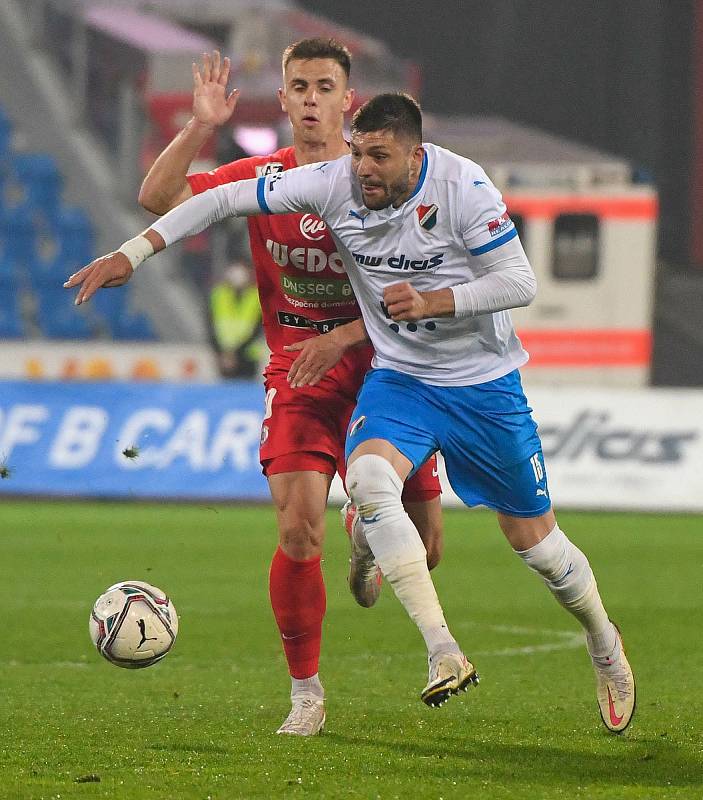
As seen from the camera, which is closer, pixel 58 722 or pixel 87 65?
pixel 58 722

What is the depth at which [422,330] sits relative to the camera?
5.19m

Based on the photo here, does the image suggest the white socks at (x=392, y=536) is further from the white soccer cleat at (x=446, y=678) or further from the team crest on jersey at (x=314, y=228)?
the team crest on jersey at (x=314, y=228)

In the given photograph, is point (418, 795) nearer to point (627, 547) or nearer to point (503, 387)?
point (503, 387)

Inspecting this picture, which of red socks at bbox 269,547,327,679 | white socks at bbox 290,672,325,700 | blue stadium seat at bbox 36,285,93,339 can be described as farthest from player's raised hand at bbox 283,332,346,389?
blue stadium seat at bbox 36,285,93,339

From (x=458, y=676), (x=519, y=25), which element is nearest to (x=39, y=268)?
(x=519, y=25)

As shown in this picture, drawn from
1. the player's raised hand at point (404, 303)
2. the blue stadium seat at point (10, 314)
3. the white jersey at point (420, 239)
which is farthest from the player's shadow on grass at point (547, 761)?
the blue stadium seat at point (10, 314)

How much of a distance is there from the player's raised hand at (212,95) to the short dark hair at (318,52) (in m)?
0.24

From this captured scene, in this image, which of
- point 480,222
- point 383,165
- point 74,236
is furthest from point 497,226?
point 74,236

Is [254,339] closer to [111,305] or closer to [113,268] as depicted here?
[111,305]

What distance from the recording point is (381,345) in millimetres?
5289

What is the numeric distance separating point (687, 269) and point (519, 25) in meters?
4.39

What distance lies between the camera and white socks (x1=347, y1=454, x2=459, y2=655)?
4750 millimetres

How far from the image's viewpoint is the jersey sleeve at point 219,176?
227 inches

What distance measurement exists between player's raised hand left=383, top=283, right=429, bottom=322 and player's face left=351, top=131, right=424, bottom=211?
36cm
